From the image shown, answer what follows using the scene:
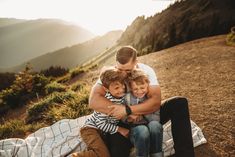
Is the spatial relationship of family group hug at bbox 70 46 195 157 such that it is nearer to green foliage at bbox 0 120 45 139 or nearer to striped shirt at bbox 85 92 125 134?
striped shirt at bbox 85 92 125 134

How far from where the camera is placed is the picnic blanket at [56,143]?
450cm

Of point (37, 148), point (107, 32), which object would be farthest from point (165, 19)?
point (107, 32)

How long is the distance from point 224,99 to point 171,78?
263 centimetres

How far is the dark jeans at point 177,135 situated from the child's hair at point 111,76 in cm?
62

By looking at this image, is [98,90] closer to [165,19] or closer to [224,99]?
[224,99]

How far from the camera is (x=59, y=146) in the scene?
4711 millimetres

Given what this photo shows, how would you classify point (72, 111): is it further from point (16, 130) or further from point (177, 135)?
point (177, 135)

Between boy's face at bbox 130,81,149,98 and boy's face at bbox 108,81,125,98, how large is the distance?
12 cm

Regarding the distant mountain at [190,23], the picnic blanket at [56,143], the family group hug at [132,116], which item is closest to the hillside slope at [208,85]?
the picnic blanket at [56,143]

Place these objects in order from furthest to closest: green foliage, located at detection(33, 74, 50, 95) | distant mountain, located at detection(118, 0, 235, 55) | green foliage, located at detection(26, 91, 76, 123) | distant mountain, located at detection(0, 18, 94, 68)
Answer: distant mountain, located at detection(0, 18, 94, 68)
distant mountain, located at detection(118, 0, 235, 55)
green foliage, located at detection(33, 74, 50, 95)
green foliage, located at detection(26, 91, 76, 123)

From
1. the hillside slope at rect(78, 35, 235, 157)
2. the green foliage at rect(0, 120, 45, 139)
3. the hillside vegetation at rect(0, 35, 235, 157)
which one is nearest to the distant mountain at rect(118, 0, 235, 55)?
the hillside slope at rect(78, 35, 235, 157)

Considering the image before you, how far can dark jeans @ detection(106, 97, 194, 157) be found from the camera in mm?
3750

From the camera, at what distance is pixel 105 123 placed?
401cm

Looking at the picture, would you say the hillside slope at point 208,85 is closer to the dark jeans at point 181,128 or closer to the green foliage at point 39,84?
the dark jeans at point 181,128
